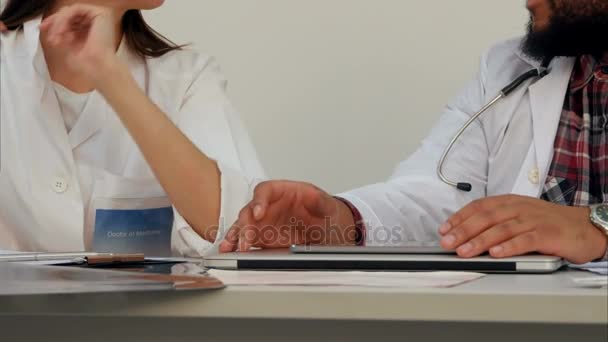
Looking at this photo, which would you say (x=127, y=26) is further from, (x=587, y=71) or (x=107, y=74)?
(x=587, y=71)

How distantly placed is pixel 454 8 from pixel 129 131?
811 mm

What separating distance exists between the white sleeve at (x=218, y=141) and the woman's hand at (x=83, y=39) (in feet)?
0.68

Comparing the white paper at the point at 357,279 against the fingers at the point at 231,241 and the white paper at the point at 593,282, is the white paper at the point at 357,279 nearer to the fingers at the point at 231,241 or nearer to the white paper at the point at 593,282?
the white paper at the point at 593,282

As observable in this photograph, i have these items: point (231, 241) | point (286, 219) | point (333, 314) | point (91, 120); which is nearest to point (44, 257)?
point (231, 241)

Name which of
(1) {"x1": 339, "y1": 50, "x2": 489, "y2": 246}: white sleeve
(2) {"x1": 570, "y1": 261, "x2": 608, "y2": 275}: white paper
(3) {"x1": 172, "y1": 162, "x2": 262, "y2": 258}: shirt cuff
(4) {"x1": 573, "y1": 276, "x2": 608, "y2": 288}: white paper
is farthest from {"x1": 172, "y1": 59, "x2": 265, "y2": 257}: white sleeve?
(4) {"x1": 573, "y1": 276, "x2": 608, "y2": 288}: white paper

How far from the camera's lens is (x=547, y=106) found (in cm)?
145

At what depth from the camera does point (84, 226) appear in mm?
1485

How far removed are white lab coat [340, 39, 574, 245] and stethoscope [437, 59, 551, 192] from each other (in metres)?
0.01

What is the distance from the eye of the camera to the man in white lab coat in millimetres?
1133

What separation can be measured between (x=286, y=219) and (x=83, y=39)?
2.14 feet

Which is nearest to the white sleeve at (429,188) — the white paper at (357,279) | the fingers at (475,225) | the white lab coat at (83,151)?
the white lab coat at (83,151)

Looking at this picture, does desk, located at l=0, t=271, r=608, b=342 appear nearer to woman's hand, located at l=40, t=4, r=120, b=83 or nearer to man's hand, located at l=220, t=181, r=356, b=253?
man's hand, located at l=220, t=181, r=356, b=253

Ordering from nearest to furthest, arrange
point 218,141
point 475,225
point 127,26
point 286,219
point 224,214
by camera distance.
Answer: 1. point 475,225
2. point 286,219
3. point 224,214
4. point 218,141
5. point 127,26

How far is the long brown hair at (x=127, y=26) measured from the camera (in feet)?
5.56
